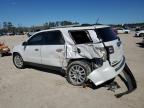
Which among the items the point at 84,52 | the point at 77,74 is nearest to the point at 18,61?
the point at 77,74

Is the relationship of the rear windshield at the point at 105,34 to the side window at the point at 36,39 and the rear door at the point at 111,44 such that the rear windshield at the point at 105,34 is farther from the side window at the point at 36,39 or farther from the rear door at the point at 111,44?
the side window at the point at 36,39

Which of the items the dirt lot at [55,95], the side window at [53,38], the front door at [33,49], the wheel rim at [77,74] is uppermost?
the side window at [53,38]

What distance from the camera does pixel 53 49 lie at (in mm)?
6688

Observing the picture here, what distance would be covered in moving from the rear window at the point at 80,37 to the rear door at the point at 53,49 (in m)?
0.45

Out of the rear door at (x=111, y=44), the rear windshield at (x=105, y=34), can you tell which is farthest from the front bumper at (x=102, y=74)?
the rear windshield at (x=105, y=34)

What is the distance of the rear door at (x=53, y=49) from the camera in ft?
21.2

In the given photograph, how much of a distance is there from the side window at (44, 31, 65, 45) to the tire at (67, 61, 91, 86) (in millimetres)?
900

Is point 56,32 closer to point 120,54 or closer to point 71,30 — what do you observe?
point 71,30

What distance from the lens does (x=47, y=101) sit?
16.7ft

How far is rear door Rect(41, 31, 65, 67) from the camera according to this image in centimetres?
645

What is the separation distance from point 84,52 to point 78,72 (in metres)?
0.67

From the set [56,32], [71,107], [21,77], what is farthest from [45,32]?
[71,107]

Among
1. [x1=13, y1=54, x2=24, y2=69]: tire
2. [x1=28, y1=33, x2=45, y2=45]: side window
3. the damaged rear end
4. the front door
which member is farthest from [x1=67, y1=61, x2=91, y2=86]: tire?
[x1=13, y1=54, x2=24, y2=69]: tire

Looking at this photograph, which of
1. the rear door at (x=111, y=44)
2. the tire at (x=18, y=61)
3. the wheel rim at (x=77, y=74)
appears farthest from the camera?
the tire at (x=18, y=61)
